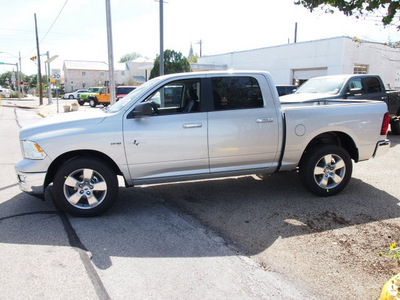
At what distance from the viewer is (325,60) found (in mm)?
25484

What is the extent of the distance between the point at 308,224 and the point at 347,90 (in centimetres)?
656

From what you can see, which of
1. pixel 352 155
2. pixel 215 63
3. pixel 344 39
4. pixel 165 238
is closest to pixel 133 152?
pixel 165 238

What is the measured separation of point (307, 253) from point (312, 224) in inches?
31.1

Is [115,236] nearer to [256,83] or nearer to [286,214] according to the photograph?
[286,214]

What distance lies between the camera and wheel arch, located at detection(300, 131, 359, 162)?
17.5 feet

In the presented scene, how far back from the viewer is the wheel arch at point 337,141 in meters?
5.32

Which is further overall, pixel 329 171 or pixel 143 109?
pixel 329 171

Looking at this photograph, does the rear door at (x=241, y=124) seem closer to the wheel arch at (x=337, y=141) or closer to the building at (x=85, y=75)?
the wheel arch at (x=337, y=141)

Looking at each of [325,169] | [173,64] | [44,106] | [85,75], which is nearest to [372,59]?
[173,64]

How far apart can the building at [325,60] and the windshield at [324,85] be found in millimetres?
14842

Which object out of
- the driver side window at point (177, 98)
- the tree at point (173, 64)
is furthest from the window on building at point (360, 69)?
the driver side window at point (177, 98)

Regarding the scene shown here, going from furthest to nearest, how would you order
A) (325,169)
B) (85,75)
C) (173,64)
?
(85,75) < (173,64) < (325,169)

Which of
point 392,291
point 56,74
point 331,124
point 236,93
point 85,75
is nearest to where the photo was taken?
point 392,291

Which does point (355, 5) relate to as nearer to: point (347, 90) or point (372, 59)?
point (347, 90)
